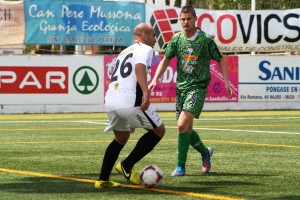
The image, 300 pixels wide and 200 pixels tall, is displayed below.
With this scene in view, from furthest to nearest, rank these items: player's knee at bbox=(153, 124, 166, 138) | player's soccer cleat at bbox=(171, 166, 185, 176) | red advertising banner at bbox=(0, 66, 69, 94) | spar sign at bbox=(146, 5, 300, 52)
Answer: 1. spar sign at bbox=(146, 5, 300, 52)
2. red advertising banner at bbox=(0, 66, 69, 94)
3. player's soccer cleat at bbox=(171, 166, 185, 176)
4. player's knee at bbox=(153, 124, 166, 138)

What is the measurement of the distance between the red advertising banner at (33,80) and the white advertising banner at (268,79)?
21.1 ft

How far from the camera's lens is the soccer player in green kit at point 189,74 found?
1155 centimetres

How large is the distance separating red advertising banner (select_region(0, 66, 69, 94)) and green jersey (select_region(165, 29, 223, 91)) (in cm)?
1785

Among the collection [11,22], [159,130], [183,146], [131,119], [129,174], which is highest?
[11,22]

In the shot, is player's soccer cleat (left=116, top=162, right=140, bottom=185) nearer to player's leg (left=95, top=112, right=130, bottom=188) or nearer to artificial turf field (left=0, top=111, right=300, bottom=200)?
artificial turf field (left=0, top=111, right=300, bottom=200)

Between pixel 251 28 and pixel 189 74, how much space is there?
21.9 m

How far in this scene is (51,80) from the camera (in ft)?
96.9

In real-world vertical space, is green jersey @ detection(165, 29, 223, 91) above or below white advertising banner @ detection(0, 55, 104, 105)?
above

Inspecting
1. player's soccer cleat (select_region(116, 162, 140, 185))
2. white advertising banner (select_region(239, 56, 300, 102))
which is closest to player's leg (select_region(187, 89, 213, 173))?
player's soccer cleat (select_region(116, 162, 140, 185))

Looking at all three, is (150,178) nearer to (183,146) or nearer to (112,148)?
(112,148)

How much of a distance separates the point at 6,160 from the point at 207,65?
369 centimetres

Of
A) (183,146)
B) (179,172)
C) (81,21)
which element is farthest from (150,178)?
(81,21)

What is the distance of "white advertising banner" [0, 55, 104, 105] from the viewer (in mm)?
29141

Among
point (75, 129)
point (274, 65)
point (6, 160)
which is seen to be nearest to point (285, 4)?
point (274, 65)
